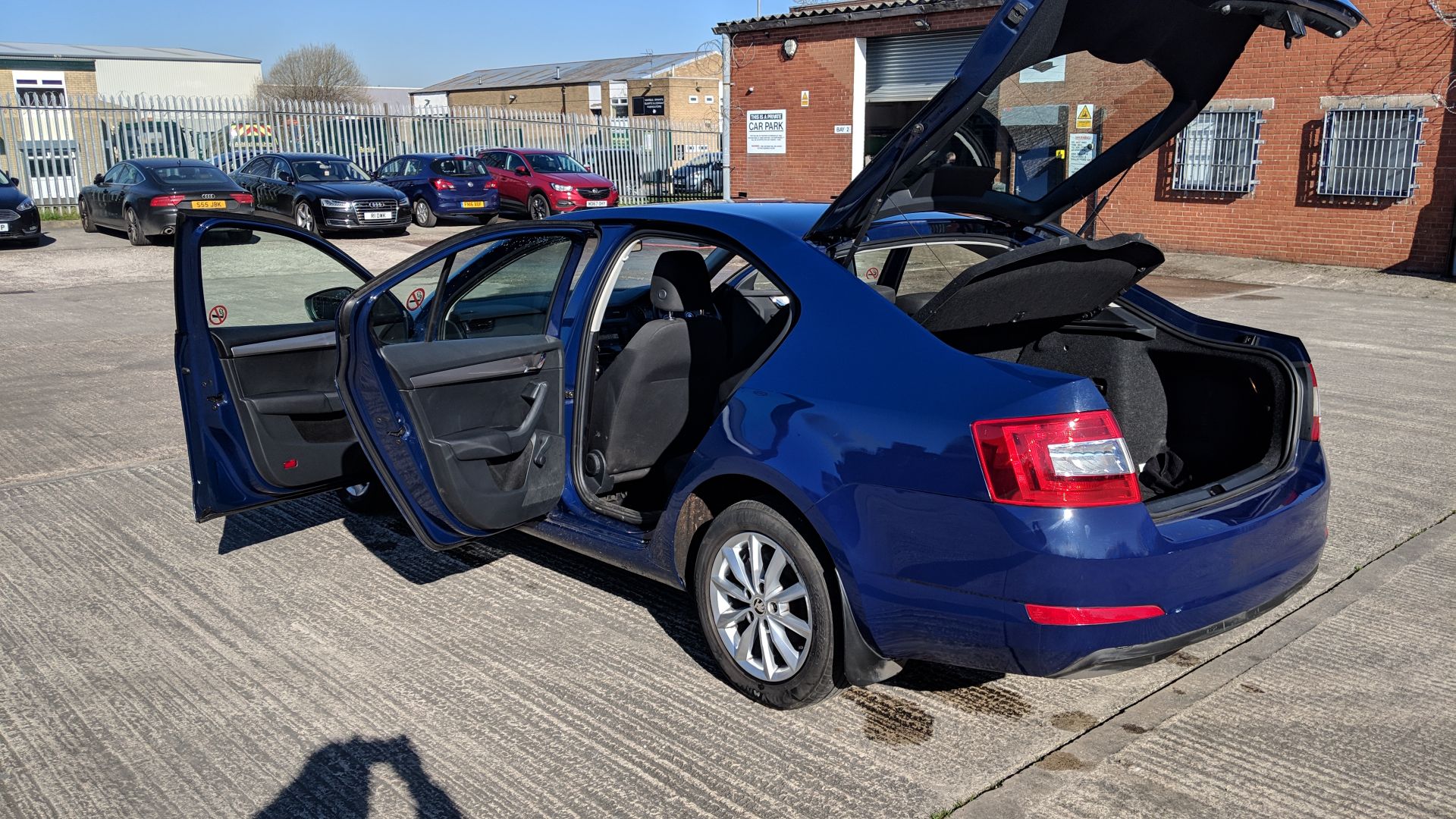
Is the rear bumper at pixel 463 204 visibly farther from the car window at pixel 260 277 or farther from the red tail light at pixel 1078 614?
the red tail light at pixel 1078 614

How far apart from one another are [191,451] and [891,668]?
299 cm

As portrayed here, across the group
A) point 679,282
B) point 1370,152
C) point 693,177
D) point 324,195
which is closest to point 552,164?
point 324,195

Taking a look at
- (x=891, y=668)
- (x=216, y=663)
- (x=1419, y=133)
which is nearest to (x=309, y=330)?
(x=216, y=663)

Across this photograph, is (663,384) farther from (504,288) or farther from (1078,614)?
(1078,614)

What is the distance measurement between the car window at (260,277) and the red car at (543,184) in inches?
740

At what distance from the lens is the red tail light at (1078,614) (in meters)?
3.00

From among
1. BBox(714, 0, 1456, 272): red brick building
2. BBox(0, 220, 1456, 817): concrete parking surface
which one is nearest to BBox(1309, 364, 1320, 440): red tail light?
BBox(0, 220, 1456, 817): concrete parking surface

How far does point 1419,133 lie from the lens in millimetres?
16328

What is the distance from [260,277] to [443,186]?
19.1 m

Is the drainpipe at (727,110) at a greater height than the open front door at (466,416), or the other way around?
the drainpipe at (727,110)

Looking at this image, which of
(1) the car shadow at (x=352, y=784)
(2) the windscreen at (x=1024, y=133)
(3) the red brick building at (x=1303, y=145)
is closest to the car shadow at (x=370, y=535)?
(1) the car shadow at (x=352, y=784)

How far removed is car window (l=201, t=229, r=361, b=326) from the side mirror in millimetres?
12

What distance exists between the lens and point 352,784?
326cm

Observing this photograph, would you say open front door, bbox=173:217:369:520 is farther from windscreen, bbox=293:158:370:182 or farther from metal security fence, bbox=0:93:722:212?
metal security fence, bbox=0:93:722:212
